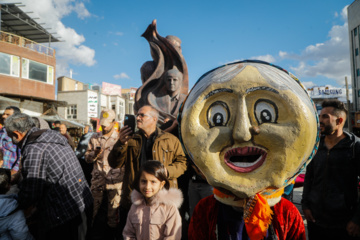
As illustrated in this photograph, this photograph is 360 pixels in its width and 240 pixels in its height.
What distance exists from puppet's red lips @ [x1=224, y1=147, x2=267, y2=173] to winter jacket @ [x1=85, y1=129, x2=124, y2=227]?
8.23 ft

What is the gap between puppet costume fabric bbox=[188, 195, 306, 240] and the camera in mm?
1278

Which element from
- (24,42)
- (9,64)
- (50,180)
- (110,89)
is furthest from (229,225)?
(110,89)

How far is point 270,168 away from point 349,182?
1.53 metres

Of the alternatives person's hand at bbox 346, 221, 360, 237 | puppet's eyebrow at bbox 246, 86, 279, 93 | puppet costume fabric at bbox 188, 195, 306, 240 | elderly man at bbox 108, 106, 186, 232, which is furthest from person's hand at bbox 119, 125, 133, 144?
person's hand at bbox 346, 221, 360, 237

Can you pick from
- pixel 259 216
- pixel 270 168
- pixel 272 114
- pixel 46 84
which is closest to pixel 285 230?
pixel 259 216

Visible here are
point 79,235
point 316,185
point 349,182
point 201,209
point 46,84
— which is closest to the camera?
point 201,209

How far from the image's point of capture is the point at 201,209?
56.9 inches

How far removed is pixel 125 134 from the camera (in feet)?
8.30

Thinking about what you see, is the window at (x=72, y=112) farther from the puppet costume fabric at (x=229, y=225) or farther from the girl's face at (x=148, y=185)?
the puppet costume fabric at (x=229, y=225)

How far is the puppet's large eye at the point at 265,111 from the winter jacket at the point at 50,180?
6.41ft

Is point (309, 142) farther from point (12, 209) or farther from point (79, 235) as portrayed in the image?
point (79, 235)

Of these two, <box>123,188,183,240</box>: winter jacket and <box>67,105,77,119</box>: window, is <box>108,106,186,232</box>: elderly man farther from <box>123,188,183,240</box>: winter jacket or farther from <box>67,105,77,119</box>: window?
<box>67,105,77,119</box>: window

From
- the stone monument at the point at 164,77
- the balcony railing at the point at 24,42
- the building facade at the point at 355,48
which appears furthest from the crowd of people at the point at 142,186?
the building facade at the point at 355,48

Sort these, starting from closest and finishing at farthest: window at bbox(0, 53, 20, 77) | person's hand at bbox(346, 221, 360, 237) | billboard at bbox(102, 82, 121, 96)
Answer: person's hand at bbox(346, 221, 360, 237) → window at bbox(0, 53, 20, 77) → billboard at bbox(102, 82, 121, 96)
